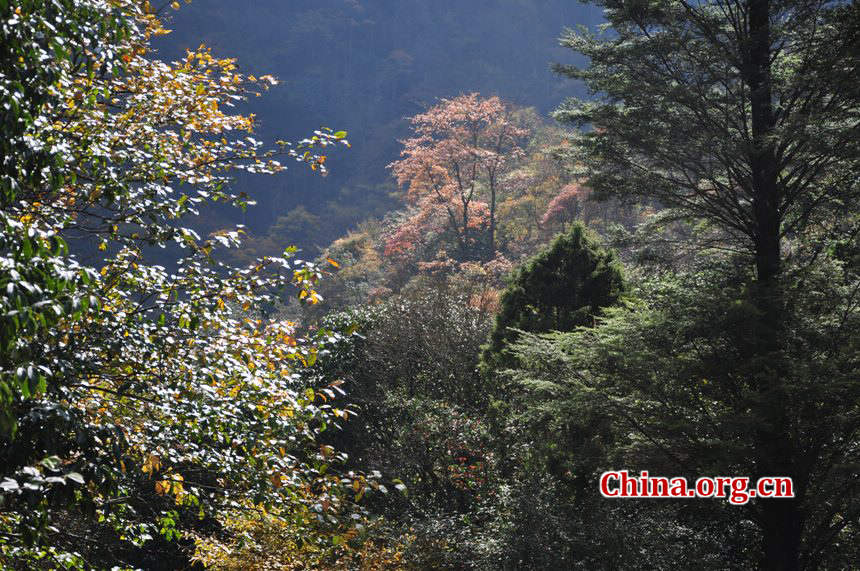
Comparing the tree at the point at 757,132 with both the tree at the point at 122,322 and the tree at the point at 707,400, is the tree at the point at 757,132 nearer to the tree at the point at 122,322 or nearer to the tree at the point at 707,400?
the tree at the point at 707,400

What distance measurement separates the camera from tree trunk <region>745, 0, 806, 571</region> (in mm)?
7270

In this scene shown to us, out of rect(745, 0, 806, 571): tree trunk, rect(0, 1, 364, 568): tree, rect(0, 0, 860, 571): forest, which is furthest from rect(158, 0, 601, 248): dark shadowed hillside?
rect(0, 1, 364, 568): tree

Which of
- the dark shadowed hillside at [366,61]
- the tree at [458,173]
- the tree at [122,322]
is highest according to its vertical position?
the dark shadowed hillside at [366,61]

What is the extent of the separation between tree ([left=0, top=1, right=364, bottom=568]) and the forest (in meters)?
0.03

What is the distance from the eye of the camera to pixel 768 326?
7.62 m

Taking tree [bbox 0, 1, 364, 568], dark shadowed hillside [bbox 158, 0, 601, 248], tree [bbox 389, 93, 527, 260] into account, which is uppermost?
dark shadowed hillside [bbox 158, 0, 601, 248]

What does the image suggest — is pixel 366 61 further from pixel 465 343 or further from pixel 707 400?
pixel 707 400

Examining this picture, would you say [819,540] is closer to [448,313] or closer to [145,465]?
[145,465]

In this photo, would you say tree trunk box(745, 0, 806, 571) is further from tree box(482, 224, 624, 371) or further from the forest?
tree box(482, 224, 624, 371)

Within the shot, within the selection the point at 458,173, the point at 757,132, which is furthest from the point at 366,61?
the point at 757,132

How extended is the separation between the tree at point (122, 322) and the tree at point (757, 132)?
16.5 feet

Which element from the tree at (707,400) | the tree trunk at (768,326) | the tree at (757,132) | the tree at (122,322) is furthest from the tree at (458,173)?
the tree at (122,322)

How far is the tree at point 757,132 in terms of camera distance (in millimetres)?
7582

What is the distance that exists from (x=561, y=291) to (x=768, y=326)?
4844 mm
